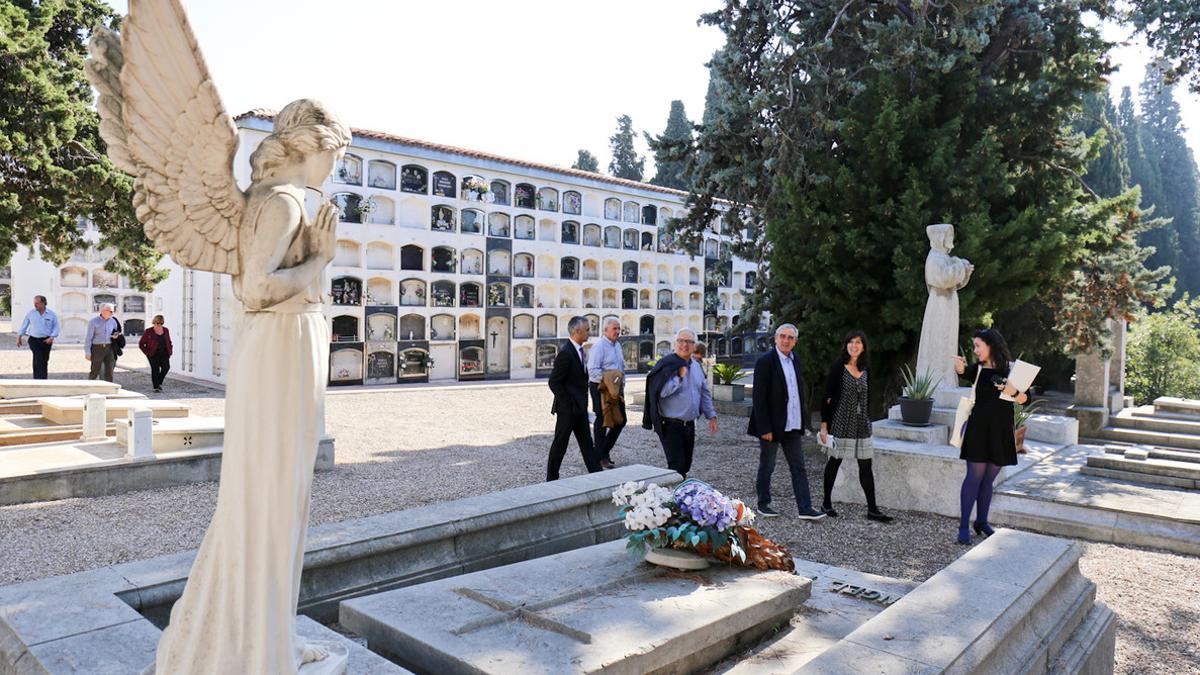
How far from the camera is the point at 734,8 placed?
11219 mm

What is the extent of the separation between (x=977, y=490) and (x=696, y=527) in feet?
10.5

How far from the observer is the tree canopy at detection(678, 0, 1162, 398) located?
9.71 metres

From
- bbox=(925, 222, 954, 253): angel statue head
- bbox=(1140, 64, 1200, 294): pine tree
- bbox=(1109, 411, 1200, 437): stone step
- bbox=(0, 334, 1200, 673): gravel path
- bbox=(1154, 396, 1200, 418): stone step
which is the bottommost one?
bbox=(0, 334, 1200, 673): gravel path

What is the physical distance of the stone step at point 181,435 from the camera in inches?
290

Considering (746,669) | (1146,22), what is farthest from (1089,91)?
(746,669)

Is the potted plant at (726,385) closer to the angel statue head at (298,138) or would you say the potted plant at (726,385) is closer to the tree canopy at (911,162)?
the tree canopy at (911,162)

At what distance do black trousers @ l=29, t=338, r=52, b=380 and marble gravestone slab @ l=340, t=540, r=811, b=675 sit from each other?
12.4 m

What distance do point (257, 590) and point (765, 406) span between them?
4620 mm

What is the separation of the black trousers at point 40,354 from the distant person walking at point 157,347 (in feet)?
5.93

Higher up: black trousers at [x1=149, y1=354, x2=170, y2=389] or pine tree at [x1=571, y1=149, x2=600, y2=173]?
pine tree at [x1=571, y1=149, x2=600, y2=173]

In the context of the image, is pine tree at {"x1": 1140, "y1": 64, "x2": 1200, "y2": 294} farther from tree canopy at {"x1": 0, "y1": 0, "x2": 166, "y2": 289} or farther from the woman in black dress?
tree canopy at {"x1": 0, "y1": 0, "x2": 166, "y2": 289}

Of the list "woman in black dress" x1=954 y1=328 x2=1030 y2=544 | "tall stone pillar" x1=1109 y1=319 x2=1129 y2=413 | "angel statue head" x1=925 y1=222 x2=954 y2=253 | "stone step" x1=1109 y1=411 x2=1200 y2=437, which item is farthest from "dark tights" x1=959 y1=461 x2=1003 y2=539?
"tall stone pillar" x1=1109 y1=319 x2=1129 y2=413

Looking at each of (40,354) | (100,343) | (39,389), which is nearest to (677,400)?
(39,389)

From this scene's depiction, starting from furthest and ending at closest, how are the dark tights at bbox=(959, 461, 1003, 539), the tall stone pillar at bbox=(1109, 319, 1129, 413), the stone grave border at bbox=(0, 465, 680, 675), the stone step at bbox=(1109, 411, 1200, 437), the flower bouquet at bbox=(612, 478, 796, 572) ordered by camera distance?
1. the tall stone pillar at bbox=(1109, 319, 1129, 413)
2. the stone step at bbox=(1109, 411, 1200, 437)
3. the dark tights at bbox=(959, 461, 1003, 539)
4. the flower bouquet at bbox=(612, 478, 796, 572)
5. the stone grave border at bbox=(0, 465, 680, 675)
